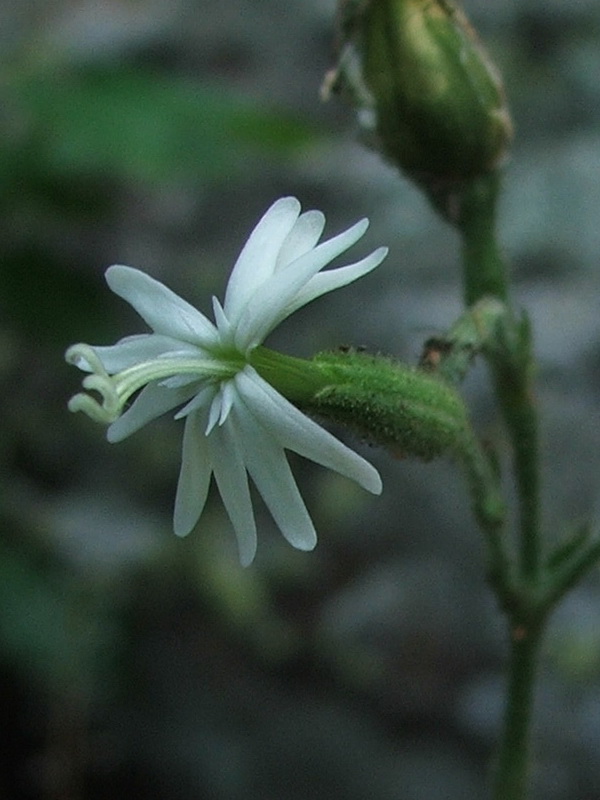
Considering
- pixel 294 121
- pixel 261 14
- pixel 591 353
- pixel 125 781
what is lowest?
pixel 125 781

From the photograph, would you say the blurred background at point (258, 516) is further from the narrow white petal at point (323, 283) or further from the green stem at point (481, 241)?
the narrow white petal at point (323, 283)

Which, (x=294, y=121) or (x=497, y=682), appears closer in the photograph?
(x=497, y=682)

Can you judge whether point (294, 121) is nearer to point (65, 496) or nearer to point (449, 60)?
point (65, 496)

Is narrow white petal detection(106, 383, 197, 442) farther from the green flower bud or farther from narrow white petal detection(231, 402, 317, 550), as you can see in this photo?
the green flower bud

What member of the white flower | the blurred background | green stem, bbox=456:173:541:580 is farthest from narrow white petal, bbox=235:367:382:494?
the blurred background

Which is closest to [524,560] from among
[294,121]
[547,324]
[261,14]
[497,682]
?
[497,682]

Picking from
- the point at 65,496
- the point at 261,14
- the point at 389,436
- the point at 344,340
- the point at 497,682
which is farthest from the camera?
the point at 261,14

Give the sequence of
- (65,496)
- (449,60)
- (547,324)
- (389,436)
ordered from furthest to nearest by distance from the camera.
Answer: (65,496), (547,324), (449,60), (389,436)

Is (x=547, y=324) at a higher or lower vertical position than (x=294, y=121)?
lower
